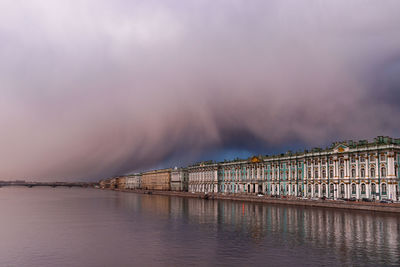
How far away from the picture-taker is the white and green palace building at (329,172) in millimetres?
77062

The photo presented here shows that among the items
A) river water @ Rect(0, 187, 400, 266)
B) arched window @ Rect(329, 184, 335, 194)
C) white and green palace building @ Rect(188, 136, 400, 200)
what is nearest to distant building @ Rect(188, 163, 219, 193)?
white and green palace building @ Rect(188, 136, 400, 200)

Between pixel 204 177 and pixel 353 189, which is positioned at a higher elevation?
pixel 204 177

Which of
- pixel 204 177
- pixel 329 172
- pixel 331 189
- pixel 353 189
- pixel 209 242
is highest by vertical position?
pixel 329 172

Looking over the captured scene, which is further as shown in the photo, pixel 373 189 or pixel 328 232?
pixel 373 189

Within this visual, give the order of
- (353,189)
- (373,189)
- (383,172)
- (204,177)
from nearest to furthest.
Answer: (383,172), (373,189), (353,189), (204,177)

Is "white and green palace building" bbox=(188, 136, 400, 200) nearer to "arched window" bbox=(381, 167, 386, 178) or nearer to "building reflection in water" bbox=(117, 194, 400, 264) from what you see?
"arched window" bbox=(381, 167, 386, 178)

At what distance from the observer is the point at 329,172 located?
91562 millimetres

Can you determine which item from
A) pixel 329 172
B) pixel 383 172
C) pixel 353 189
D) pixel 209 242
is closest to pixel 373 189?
pixel 383 172

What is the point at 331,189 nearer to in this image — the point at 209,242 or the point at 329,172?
the point at 329,172

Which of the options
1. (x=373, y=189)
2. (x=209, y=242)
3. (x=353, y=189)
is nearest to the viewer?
(x=209, y=242)

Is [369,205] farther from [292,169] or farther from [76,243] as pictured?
[76,243]

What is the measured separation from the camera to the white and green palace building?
77.1m

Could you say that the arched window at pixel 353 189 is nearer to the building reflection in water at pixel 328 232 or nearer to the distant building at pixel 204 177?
the building reflection in water at pixel 328 232

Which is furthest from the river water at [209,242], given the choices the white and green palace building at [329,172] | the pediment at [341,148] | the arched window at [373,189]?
the pediment at [341,148]
